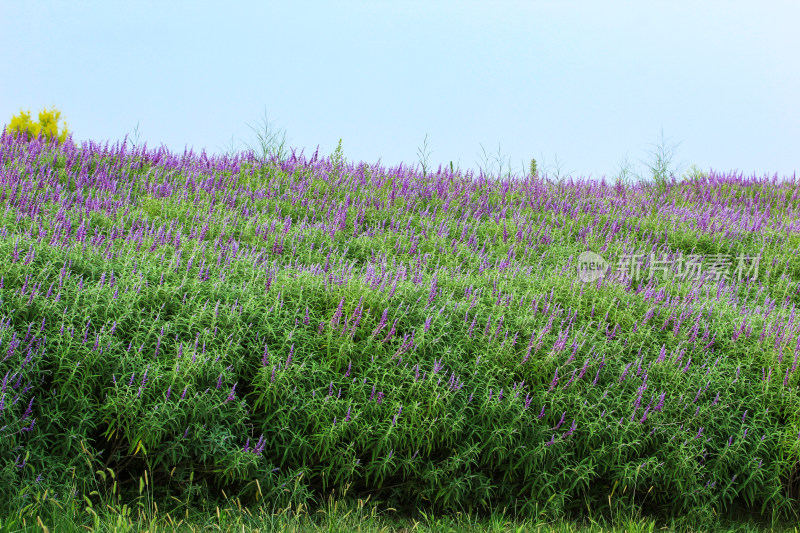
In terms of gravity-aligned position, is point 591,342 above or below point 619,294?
below

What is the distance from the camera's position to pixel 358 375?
5.26 m

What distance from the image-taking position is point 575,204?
460 inches

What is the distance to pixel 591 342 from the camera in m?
6.22

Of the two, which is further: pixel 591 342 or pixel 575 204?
pixel 575 204

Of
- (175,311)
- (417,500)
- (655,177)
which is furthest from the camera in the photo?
(655,177)

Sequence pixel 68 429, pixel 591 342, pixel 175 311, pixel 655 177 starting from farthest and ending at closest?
pixel 655 177 → pixel 591 342 → pixel 175 311 → pixel 68 429

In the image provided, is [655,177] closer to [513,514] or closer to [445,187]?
[445,187]

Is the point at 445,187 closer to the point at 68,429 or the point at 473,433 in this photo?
the point at 473,433

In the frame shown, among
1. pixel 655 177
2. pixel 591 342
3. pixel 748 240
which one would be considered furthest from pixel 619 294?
pixel 655 177

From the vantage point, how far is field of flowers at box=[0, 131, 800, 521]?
4562 millimetres

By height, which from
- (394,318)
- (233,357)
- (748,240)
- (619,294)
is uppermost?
(748,240)

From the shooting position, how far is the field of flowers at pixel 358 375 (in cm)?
456

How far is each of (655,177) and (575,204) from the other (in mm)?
6223

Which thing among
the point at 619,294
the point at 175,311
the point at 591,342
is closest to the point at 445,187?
the point at 619,294
